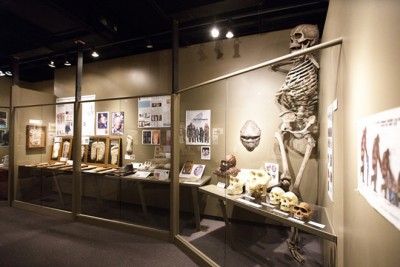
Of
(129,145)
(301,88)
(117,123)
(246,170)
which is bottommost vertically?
(246,170)

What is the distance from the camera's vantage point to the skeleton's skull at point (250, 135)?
2.63 metres

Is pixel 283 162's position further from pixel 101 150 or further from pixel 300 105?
pixel 101 150

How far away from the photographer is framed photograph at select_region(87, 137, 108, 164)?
4035 mm

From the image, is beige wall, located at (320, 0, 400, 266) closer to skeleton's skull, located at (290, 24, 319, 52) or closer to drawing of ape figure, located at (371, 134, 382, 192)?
drawing of ape figure, located at (371, 134, 382, 192)

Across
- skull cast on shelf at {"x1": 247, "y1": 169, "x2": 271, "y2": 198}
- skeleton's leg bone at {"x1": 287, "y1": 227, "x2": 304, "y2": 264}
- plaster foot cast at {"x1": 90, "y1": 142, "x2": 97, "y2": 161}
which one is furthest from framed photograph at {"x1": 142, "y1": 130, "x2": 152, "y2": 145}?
skeleton's leg bone at {"x1": 287, "y1": 227, "x2": 304, "y2": 264}

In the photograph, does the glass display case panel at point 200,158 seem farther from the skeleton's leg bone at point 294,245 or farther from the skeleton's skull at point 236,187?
the skeleton's leg bone at point 294,245

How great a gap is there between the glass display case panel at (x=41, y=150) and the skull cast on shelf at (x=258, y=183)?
12.6ft

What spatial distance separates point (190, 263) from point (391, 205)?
96.3 inches

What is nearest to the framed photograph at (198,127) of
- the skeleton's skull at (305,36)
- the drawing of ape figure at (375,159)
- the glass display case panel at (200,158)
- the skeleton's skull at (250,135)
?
the glass display case panel at (200,158)

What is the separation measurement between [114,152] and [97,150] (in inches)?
18.6

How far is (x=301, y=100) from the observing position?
238cm

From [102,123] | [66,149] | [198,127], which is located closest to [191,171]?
[198,127]

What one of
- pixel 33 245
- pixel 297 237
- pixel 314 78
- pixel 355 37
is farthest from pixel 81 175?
pixel 355 37

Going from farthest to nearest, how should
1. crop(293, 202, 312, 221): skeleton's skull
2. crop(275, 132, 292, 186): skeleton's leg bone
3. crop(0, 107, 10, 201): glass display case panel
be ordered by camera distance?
crop(0, 107, 10, 201): glass display case panel < crop(275, 132, 292, 186): skeleton's leg bone < crop(293, 202, 312, 221): skeleton's skull
